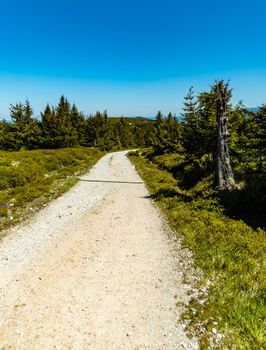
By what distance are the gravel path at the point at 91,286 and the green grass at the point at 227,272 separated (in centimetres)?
67

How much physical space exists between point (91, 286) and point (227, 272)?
4128 millimetres

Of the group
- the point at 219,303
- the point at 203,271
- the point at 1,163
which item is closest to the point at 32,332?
the point at 219,303

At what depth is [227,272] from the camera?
24.2 ft

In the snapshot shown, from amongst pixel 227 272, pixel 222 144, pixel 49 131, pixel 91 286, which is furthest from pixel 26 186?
pixel 49 131

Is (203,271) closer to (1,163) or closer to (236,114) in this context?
(236,114)

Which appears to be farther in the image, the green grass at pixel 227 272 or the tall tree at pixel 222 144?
the tall tree at pixel 222 144

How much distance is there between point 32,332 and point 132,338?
2.16 m

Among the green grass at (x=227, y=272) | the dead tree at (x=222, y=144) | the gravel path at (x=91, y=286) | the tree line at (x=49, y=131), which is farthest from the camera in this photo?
the tree line at (x=49, y=131)

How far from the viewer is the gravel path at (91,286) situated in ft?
16.8

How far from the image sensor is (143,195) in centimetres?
1747

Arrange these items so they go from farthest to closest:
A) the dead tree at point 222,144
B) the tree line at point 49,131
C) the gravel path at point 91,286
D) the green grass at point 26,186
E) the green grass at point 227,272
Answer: the tree line at point 49,131 < the dead tree at point 222,144 < the green grass at point 26,186 < the green grass at point 227,272 < the gravel path at point 91,286

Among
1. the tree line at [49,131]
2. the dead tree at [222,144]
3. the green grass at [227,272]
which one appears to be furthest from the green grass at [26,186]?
the tree line at [49,131]

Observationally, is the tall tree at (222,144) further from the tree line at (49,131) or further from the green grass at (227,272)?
the tree line at (49,131)

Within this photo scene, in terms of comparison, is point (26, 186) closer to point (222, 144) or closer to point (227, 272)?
point (222, 144)
